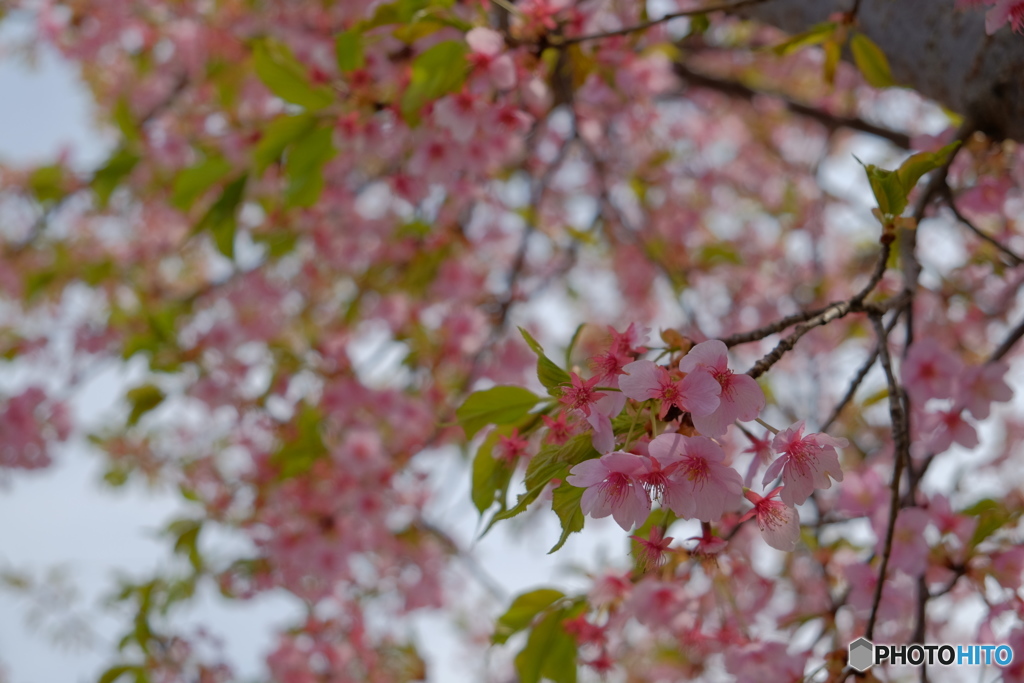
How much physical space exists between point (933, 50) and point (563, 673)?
1253mm

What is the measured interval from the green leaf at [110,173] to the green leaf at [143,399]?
0.66 metres

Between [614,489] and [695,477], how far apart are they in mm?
86

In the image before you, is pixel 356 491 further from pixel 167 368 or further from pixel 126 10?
pixel 126 10

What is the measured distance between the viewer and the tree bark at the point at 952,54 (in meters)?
1.11

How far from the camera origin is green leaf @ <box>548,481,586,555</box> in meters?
0.77

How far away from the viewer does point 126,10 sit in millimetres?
3242

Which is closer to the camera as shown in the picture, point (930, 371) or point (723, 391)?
point (723, 391)

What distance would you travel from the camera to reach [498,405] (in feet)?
3.17

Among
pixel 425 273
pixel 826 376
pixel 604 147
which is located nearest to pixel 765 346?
pixel 826 376

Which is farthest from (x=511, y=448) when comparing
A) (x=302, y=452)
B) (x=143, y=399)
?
(x=143, y=399)

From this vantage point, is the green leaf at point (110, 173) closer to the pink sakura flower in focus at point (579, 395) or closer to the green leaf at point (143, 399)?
the green leaf at point (143, 399)

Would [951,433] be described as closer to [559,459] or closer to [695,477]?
[695,477]

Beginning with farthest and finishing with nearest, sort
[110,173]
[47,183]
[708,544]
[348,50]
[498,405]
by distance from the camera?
1. [47,183]
2. [110,173]
3. [348,50]
4. [498,405]
5. [708,544]

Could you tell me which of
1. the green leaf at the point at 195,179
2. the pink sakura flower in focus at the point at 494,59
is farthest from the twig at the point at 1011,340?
the green leaf at the point at 195,179
